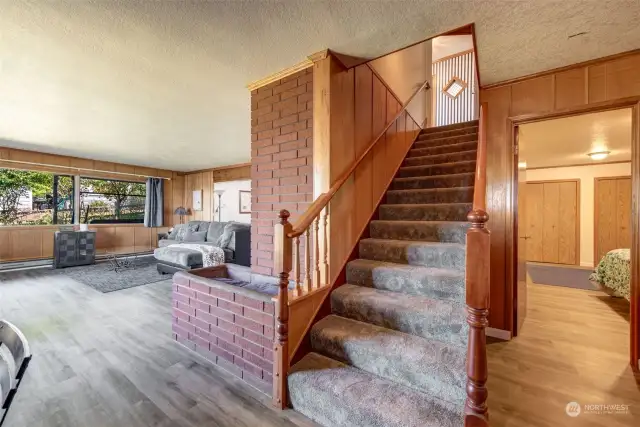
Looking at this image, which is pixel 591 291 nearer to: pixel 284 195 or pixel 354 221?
pixel 354 221

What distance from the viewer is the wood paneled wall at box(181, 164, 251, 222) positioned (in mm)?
7440

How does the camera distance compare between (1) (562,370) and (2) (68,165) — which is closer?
(1) (562,370)

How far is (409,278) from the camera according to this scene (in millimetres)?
2129

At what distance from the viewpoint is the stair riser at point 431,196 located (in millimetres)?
2859

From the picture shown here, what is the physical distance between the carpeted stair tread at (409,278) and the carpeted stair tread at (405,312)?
48 mm

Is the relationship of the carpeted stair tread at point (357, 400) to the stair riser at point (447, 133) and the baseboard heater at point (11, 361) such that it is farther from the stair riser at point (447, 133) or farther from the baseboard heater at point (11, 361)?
the stair riser at point (447, 133)

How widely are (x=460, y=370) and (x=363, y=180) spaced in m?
1.70

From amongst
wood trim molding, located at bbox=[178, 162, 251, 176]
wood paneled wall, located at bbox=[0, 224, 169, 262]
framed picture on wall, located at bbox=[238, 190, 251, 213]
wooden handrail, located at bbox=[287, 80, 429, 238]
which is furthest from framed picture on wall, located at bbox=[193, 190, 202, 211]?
wooden handrail, located at bbox=[287, 80, 429, 238]

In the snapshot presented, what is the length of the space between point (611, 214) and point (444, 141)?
4863 mm

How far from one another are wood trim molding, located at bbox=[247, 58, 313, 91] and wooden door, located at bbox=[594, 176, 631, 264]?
7326 mm

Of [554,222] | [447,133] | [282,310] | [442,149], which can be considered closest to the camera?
[282,310]

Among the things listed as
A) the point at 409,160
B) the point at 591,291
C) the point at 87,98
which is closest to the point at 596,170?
the point at 591,291

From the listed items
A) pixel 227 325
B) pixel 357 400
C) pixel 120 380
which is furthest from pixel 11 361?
pixel 357 400

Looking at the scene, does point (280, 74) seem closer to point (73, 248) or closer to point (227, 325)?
point (227, 325)
